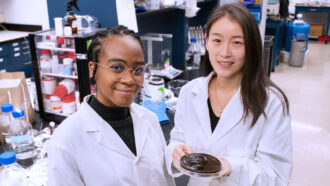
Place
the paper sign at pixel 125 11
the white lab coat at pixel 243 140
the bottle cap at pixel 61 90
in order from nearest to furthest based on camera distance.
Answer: the white lab coat at pixel 243 140 → the bottle cap at pixel 61 90 → the paper sign at pixel 125 11

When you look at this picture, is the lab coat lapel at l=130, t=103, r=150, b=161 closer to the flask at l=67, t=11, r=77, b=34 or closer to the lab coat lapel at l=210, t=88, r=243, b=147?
the lab coat lapel at l=210, t=88, r=243, b=147

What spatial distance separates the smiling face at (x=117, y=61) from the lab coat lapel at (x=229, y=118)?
1.54 ft

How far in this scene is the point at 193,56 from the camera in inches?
148

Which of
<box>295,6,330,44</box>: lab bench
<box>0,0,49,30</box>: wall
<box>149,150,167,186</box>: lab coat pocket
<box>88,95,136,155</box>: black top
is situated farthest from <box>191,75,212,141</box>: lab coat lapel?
<box>295,6,330,44</box>: lab bench

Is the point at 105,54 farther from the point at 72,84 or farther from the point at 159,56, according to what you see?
the point at 159,56

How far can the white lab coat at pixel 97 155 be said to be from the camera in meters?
0.92

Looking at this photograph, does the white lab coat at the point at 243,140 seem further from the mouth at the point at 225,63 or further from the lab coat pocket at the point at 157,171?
the mouth at the point at 225,63

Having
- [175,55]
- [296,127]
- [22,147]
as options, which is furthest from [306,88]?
[22,147]

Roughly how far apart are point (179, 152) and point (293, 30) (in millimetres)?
6448

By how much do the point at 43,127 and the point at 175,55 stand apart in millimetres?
1878

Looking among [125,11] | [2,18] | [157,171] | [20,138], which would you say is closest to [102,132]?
[157,171]

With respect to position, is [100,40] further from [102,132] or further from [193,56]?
[193,56]

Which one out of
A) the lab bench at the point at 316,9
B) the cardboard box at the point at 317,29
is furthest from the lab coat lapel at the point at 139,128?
the cardboard box at the point at 317,29

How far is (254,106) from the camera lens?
4.03 feet
